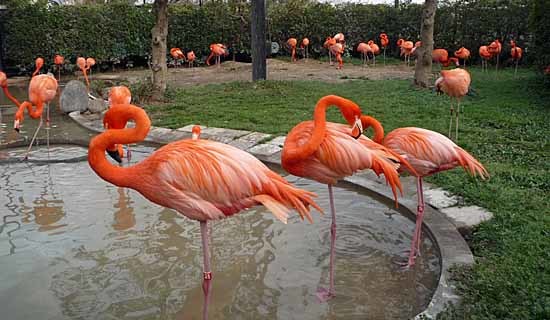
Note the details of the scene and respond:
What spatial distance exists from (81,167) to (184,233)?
2.54 m

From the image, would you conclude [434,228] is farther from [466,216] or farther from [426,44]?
[426,44]

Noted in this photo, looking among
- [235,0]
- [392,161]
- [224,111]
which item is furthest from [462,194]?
[235,0]

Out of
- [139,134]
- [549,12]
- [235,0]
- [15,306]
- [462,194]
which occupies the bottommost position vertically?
[15,306]

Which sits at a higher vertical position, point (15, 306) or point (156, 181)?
point (156, 181)

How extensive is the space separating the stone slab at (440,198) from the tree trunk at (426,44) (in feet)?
22.0

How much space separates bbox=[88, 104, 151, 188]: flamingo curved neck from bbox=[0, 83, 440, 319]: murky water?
0.89m

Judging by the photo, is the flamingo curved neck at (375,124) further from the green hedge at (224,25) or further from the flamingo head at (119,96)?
the green hedge at (224,25)

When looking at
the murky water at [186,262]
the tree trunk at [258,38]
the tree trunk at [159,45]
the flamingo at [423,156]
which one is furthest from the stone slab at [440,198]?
the tree trunk at [258,38]

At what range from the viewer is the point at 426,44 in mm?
10758

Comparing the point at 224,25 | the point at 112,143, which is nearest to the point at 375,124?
the point at 112,143

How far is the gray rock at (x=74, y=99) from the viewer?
945cm

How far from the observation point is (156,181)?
115 inches

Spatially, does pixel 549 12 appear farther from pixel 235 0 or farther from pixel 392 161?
pixel 235 0

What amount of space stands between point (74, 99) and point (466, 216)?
7632 millimetres
